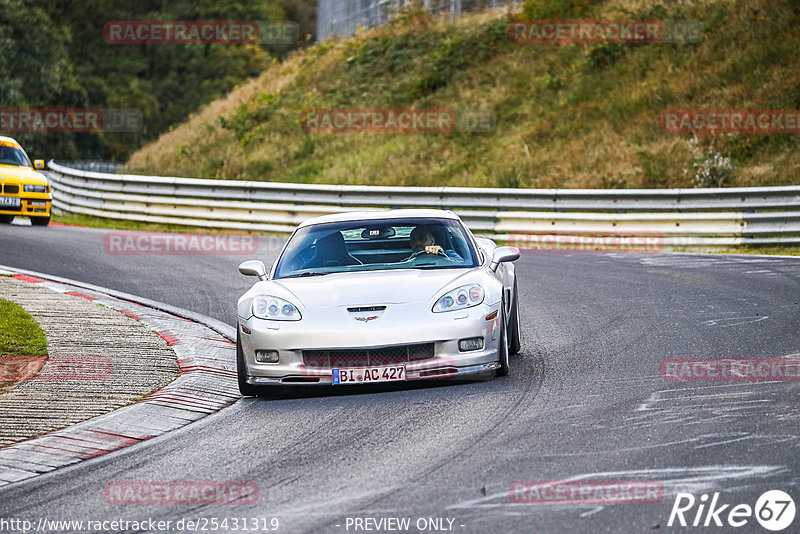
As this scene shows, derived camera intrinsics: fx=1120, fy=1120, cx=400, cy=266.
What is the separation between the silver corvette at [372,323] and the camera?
7.64 m

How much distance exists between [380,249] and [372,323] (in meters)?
1.91

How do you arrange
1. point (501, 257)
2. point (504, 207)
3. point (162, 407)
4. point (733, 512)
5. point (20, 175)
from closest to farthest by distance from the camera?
point (733, 512) < point (162, 407) < point (501, 257) < point (504, 207) < point (20, 175)

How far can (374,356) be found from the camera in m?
7.64

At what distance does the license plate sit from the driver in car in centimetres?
153

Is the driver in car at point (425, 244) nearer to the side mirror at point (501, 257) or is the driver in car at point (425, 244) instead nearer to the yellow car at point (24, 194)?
the side mirror at point (501, 257)

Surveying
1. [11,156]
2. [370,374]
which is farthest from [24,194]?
[370,374]

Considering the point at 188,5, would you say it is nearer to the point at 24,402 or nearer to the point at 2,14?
the point at 2,14

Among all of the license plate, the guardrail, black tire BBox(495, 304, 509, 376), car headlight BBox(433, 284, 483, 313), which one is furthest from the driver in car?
the guardrail

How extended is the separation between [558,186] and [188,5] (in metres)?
42.1

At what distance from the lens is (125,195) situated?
81.8 ft

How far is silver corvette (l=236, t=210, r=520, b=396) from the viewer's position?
7.64 m

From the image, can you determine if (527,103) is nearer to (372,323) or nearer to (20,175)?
(20,175)

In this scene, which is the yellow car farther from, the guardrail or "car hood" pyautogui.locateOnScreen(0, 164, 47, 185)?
the guardrail

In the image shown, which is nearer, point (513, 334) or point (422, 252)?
point (422, 252)
